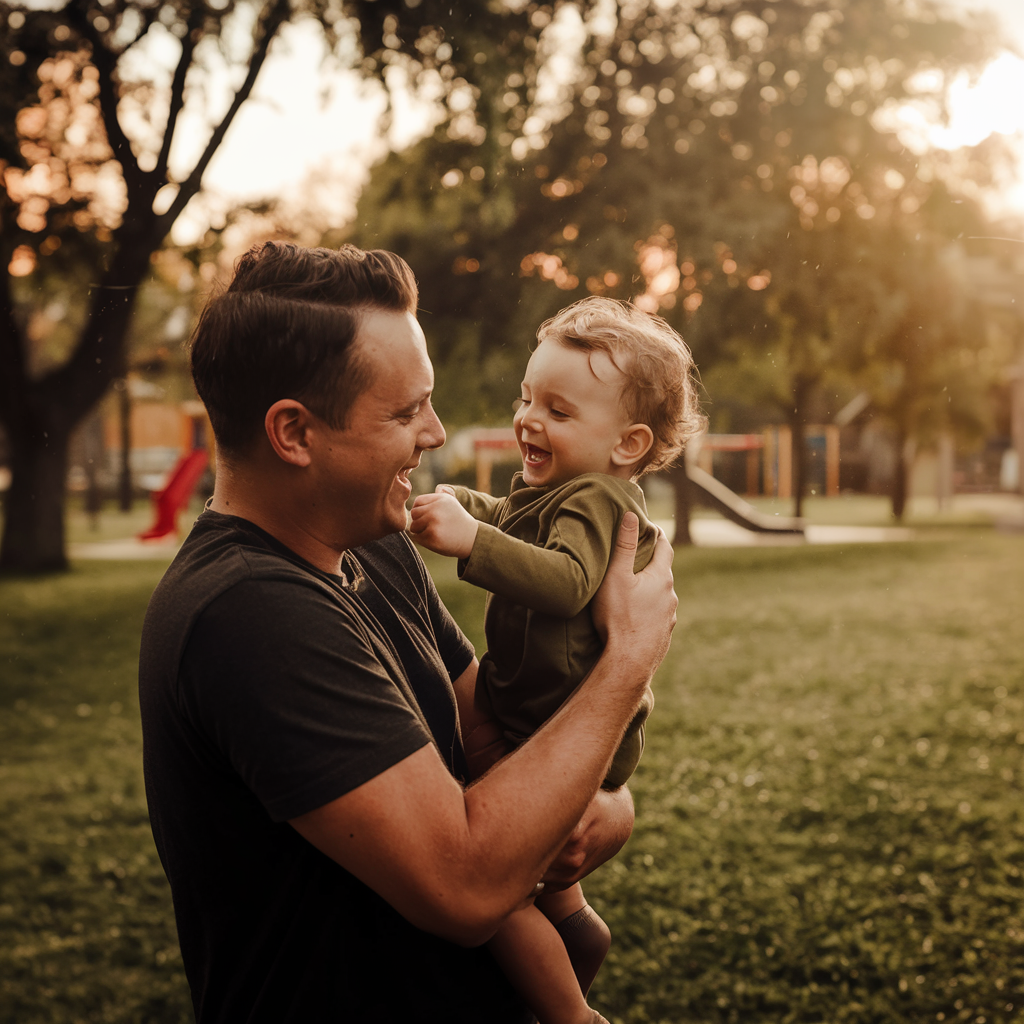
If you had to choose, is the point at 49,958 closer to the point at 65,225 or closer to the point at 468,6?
the point at 65,225

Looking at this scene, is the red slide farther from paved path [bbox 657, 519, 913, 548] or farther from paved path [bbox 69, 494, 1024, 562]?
paved path [bbox 657, 519, 913, 548]

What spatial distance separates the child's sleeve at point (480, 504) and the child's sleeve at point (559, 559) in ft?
0.63

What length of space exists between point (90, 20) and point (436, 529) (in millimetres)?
5535

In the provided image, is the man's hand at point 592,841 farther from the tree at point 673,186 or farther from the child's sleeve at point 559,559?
the tree at point 673,186

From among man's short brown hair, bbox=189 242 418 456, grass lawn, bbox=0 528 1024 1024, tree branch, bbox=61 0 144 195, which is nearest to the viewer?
man's short brown hair, bbox=189 242 418 456

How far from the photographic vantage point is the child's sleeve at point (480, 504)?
175 centimetres

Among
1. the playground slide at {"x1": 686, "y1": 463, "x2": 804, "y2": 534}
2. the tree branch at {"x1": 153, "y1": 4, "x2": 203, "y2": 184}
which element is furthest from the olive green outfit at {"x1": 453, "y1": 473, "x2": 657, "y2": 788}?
the tree branch at {"x1": 153, "y1": 4, "x2": 203, "y2": 184}

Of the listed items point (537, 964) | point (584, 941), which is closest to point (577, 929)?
point (584, 941)

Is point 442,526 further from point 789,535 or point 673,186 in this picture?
point 673,186

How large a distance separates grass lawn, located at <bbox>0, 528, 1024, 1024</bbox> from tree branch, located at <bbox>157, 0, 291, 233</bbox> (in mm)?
2540

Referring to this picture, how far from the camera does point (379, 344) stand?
134 centimetres

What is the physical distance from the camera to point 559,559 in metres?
1.48

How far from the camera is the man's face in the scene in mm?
1331

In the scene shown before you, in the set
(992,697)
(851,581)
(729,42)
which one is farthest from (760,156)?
(851,581)
